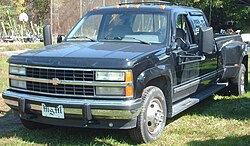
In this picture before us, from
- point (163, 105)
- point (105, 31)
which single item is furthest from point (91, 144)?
point (105, 31)

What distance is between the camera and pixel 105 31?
597cm

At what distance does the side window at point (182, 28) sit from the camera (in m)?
6.05

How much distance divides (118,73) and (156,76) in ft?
2.31

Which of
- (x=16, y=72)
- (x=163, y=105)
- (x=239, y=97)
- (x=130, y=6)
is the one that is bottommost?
(x=239, y=97)

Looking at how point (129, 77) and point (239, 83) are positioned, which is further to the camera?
point (239, 83)

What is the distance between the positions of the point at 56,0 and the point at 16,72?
14341mm

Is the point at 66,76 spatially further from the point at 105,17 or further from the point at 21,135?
the point at 105,17

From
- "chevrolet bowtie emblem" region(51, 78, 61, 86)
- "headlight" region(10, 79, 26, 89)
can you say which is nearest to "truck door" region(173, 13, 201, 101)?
"chevrolet bowtie emblem" region(51, 78, 61, 86)

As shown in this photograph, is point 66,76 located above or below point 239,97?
above

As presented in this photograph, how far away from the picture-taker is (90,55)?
4.70 m

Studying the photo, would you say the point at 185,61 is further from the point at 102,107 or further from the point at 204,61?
the point at 102,107

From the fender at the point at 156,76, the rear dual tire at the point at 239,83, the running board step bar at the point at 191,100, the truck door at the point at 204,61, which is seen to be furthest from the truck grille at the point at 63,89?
the rear dual tire at the point at 239,83

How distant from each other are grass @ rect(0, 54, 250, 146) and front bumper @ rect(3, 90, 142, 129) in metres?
0.42

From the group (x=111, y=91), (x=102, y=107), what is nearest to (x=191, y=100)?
(x=111, y=91)
